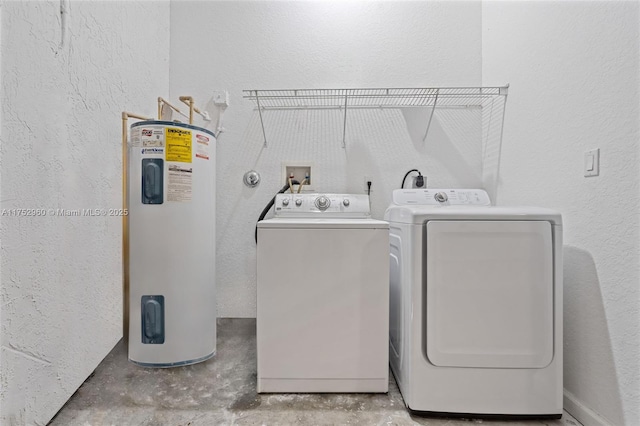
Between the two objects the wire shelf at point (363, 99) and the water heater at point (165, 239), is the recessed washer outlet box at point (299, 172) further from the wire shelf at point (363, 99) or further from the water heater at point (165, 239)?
the water heater at point (165, 239)

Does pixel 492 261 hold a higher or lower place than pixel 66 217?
lower

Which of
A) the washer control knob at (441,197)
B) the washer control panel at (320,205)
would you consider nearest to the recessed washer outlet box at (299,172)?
the washer control panel at (320,205)

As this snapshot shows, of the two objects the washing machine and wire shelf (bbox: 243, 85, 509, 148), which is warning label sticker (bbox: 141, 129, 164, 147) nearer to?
wire shelf (bbox: 243, 85, 509, 148)

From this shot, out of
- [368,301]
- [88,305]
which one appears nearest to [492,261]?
[368,301]

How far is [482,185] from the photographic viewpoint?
203 cm

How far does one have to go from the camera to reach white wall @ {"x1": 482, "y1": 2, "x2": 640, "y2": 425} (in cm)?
100

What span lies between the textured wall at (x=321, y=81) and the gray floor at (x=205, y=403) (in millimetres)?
652

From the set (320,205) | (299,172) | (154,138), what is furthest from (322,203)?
(154,138)

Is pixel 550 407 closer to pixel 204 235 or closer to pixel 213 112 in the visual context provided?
pixel 204 235

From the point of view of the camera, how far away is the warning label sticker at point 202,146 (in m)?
1.46

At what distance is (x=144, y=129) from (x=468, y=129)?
76.3 inches

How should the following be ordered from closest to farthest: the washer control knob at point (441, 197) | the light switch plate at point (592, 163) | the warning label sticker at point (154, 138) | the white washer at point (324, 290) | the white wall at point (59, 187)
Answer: the white wall at point (59, 187) → the light switch plate at point (592, 163) → the white washer at point (324, 290) → the warning label sticker at point (154, 138) → the washer control knob at point (441, 197)

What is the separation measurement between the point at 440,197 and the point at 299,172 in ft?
2.98

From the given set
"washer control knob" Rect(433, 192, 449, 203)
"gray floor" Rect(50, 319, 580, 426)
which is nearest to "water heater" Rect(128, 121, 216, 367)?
"gray floor" Rect(50, 319, 580, 426)
